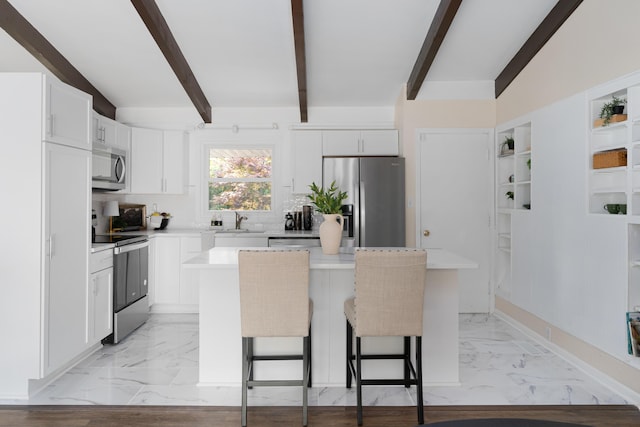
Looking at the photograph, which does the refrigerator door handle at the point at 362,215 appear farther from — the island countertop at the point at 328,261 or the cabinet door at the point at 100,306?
the cabinet door at the point at 100,306

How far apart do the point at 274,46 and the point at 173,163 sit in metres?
2.06

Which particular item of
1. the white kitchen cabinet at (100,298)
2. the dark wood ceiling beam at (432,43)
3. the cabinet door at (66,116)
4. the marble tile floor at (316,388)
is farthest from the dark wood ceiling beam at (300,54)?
the marble tile floor at (316,388)

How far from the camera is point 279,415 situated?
2.72m

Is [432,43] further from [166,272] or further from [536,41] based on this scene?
[166,272]

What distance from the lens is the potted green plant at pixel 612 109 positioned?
10.2ft

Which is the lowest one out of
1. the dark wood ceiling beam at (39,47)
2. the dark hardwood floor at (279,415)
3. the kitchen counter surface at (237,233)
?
the dark hardwood floor at (279,415)

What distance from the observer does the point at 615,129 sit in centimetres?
326

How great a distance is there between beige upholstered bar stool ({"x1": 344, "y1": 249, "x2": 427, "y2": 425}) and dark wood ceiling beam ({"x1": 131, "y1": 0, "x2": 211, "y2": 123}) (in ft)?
8.90

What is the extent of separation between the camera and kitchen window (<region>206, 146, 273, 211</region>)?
5.89 m

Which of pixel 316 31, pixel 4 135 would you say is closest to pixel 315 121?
pixel 316 31

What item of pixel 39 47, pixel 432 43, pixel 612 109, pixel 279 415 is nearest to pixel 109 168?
pixel 39 47

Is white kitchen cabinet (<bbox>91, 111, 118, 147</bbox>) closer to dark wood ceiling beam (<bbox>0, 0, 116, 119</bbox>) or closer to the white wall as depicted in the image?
dark wood ceiling beam (<bbox>0, 0, 116, 119</bbox>)

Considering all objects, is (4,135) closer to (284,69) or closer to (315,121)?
(284,69)

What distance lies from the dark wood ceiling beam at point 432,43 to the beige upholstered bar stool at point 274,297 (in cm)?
242
